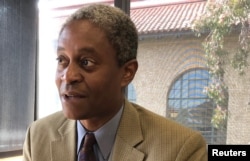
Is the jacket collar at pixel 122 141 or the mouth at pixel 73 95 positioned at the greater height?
the mouth at pixel 73 95

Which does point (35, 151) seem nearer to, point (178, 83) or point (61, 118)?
point (61, 118)

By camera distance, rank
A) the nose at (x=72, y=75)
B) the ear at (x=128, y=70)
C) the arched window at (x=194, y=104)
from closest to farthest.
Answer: the nose at (x=72, y=75) → the ear at (x=128, y=70) → the arched window at (x=194, y=104)

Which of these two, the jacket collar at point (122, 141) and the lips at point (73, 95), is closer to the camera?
the lips at point (73, 95)

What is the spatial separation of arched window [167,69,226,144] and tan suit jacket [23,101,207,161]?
122 centimetres

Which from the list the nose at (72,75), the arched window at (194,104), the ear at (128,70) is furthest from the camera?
the arched window at (194,104)

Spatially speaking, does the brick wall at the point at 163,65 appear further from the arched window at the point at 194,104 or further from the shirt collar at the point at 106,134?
the shirt collar at the point at 106,134

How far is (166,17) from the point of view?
2.44m

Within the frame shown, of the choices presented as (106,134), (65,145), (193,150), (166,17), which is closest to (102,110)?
(106,134)

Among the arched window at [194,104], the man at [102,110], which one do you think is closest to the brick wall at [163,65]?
the arched window at [194,104]

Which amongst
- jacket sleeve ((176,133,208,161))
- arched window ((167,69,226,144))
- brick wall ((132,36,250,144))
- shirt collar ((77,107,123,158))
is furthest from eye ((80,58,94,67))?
arched window ((167,69,226,144))

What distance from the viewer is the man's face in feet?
2.91

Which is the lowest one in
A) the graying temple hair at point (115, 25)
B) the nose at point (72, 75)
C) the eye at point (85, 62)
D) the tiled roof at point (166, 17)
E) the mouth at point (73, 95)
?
the mouth at point (73, 95)

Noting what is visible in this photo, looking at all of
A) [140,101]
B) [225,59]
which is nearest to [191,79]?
[225,59]

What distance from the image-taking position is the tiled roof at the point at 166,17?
2338mm
